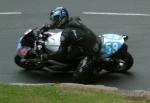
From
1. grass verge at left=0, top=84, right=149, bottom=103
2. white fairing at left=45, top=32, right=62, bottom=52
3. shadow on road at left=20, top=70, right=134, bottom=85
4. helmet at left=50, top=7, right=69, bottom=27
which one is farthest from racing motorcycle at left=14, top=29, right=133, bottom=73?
grass verge at left=0, top=84, right=149, bottom=103

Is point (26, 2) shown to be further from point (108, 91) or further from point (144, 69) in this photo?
point (108, 91)

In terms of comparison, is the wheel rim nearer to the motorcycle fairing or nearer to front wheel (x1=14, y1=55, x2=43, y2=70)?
the motorcycle fairing

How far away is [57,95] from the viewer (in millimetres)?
9867

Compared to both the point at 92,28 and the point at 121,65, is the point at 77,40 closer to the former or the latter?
the point at 121,65

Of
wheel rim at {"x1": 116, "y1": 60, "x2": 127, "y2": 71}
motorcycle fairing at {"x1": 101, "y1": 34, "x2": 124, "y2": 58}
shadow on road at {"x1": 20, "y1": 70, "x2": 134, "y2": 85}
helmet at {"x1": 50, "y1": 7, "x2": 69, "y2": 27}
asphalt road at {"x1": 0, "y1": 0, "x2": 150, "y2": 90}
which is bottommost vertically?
shadow on road at {"x1": 20, "y1": 70, "x2": 134, "y2": 85}

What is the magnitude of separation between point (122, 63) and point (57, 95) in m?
3.42

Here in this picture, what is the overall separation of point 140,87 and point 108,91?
1.94 m

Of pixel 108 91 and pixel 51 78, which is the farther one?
pixel 51 78

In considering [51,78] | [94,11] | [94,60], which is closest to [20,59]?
[51,78]

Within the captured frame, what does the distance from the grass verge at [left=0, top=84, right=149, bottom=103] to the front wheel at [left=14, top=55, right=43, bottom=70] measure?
2667mm

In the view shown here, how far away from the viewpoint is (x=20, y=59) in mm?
13406

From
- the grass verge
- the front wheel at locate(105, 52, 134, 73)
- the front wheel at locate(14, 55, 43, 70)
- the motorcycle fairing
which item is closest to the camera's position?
the grass verge

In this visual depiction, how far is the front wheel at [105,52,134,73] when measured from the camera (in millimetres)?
12977

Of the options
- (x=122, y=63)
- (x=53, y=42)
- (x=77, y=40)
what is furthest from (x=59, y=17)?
(x=122, y=63)
